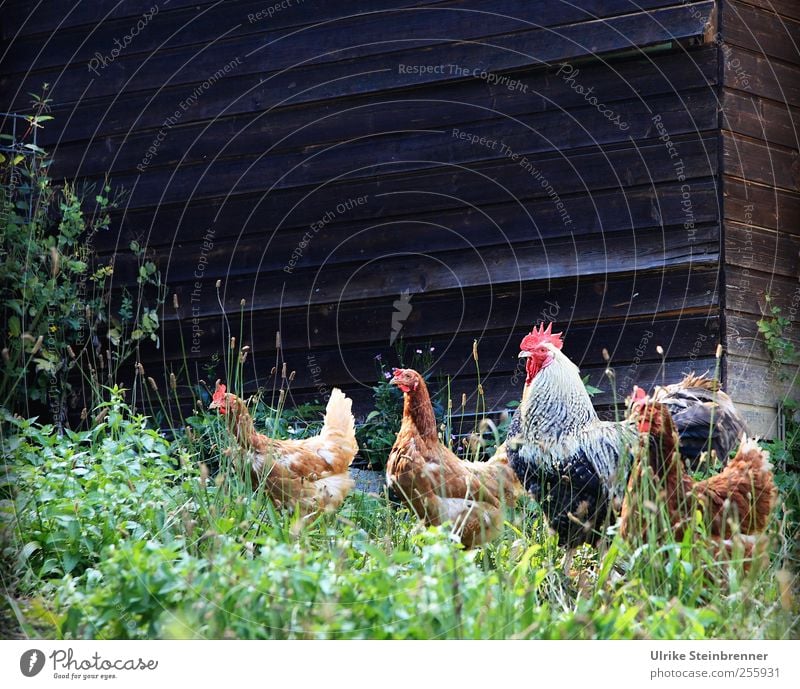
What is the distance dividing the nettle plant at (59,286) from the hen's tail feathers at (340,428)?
1546 millimetres

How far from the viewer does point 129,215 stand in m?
7.55

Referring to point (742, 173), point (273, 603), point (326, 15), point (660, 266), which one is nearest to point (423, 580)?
point (273, 603)

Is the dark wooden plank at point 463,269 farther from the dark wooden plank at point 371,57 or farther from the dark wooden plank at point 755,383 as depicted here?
the dark wooden plank at point 371,57

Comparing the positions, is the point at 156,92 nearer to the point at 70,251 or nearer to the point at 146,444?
the point at 70,251

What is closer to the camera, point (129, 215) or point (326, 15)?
point (326, 15)

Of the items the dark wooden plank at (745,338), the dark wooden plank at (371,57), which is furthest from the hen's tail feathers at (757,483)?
the dark wooden plank at (371,57)

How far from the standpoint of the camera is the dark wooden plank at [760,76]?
609cm

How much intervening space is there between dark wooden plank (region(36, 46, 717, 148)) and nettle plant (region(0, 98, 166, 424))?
448mm

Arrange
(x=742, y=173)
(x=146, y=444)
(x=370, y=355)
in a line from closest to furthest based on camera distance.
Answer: (x=146, y=444) < (x=742, y=173) < (x=370, y=355)

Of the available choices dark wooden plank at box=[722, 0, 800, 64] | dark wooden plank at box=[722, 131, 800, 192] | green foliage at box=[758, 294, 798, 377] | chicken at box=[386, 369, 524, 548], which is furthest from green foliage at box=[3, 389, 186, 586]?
dark wooden plank at box=[722, 0, 800, 64]

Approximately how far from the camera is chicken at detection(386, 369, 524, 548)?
473 cm

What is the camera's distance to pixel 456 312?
667 centimetres

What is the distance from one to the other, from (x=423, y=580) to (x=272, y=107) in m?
4.81

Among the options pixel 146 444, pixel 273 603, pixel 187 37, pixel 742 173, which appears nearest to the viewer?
pixel 273 603
